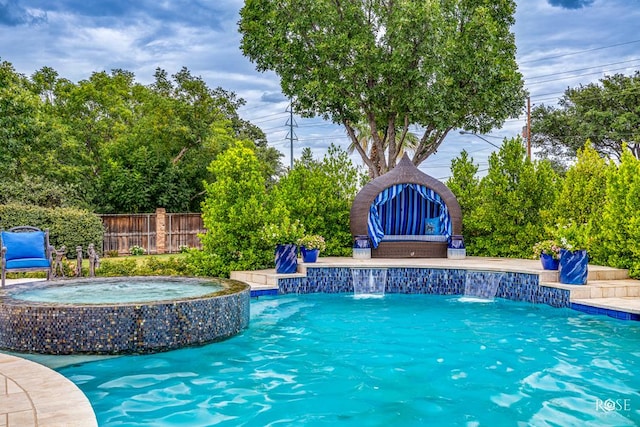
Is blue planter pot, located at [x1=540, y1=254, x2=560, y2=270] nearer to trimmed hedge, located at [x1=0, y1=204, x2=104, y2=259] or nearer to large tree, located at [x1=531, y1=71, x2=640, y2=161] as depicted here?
trimmed hedge, located at [x1=0, y1=204, x2=104, y2=259]

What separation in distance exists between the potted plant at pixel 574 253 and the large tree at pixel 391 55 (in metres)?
8.71

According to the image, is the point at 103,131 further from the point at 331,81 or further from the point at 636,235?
the point at 636,235

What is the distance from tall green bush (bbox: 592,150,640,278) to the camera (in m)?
9.91

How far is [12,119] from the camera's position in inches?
603

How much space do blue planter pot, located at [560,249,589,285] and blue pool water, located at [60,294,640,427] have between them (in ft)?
3.58

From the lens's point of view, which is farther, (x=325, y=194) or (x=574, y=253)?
(x=325, y=194)

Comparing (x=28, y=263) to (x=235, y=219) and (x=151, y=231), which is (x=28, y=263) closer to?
(x=235, y=219)

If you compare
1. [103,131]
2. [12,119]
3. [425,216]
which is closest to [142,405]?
[425,216]

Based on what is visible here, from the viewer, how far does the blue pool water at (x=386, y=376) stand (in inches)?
176

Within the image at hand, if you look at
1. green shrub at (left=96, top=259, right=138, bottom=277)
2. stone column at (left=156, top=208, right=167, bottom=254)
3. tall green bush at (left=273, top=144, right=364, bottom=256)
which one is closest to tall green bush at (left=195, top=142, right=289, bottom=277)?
green shrub at (left=96, top=259, right=138, bottom=277)

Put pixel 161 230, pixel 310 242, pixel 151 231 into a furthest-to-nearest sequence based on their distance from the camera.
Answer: pixel 161 230
pixel 151 231
pixel 310 242

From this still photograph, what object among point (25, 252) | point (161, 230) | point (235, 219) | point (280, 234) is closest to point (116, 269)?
point (25, 252)

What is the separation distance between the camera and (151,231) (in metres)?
20.5

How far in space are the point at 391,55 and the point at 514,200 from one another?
21.0 ft
